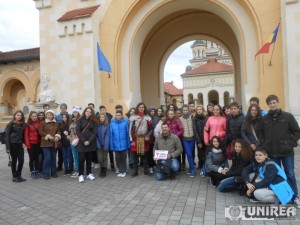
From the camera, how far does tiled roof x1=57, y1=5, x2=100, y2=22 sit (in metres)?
12.2

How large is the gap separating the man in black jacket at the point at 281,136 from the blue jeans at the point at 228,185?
2.82 feet

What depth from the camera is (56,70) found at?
13.5 m

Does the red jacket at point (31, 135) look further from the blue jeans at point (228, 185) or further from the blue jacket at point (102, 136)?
the blue jeans at point (228, 185)

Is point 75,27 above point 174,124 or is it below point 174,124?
above

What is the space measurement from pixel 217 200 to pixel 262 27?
318 inches

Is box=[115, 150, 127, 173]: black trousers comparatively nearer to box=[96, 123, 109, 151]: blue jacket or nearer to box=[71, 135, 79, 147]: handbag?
box=[96, 123, 109, 151]: blue jacket

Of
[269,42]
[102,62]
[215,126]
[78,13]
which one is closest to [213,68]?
[78,13]

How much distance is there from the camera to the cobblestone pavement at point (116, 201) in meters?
4.22

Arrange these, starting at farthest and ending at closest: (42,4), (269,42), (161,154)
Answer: (42,4) < (269,42) < (161,154)

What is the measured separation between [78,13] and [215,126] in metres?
9.05

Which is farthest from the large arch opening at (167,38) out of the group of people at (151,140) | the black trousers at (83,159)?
the black trousers at (83,159)

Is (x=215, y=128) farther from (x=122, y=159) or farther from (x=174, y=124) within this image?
(x=122, y=159)

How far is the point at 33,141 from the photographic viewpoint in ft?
23.0

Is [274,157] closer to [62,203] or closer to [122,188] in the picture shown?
[122,188]
